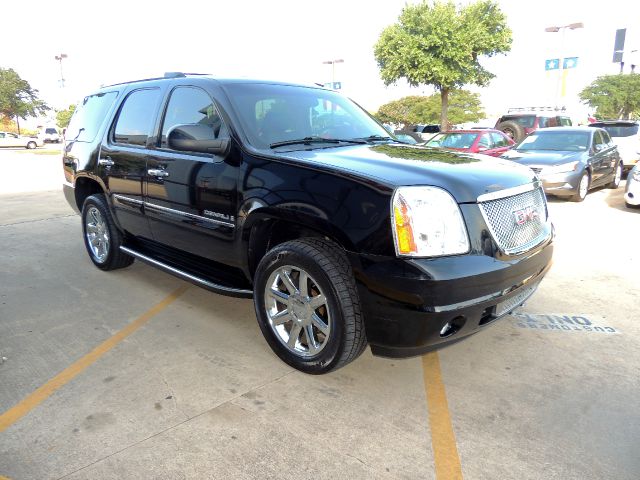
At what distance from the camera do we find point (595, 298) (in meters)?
4.47

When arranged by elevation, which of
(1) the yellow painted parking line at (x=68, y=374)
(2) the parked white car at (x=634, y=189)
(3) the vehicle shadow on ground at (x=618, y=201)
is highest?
(2) the parked white car at (x=634, y=189)

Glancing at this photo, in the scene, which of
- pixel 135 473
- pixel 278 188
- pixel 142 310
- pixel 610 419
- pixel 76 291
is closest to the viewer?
pixel 135 473

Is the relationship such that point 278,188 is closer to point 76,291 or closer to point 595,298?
point 76,291

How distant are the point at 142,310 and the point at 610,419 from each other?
3482 mm

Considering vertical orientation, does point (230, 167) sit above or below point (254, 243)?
above

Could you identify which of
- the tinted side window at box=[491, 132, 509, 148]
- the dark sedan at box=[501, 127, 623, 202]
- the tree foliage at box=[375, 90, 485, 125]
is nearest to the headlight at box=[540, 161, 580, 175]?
the dark sedan at box=[501, 127, 623, 202]

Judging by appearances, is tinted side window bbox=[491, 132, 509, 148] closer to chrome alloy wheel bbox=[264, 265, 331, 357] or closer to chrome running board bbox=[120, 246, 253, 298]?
chrome running board bbox=[120, 246, 253, 298]

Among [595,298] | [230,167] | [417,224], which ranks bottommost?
[595,298]

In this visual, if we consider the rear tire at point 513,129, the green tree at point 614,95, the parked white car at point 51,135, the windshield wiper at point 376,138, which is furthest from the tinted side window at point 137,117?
the green tree at point 614,95

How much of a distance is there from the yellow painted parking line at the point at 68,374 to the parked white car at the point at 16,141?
134ft

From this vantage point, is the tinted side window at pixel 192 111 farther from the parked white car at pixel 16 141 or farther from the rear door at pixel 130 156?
the parked white car at pixel 16 141

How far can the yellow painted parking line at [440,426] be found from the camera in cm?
235

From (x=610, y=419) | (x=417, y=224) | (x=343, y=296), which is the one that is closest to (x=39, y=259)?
(x=343, y=296)

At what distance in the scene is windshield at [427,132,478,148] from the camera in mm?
12008
